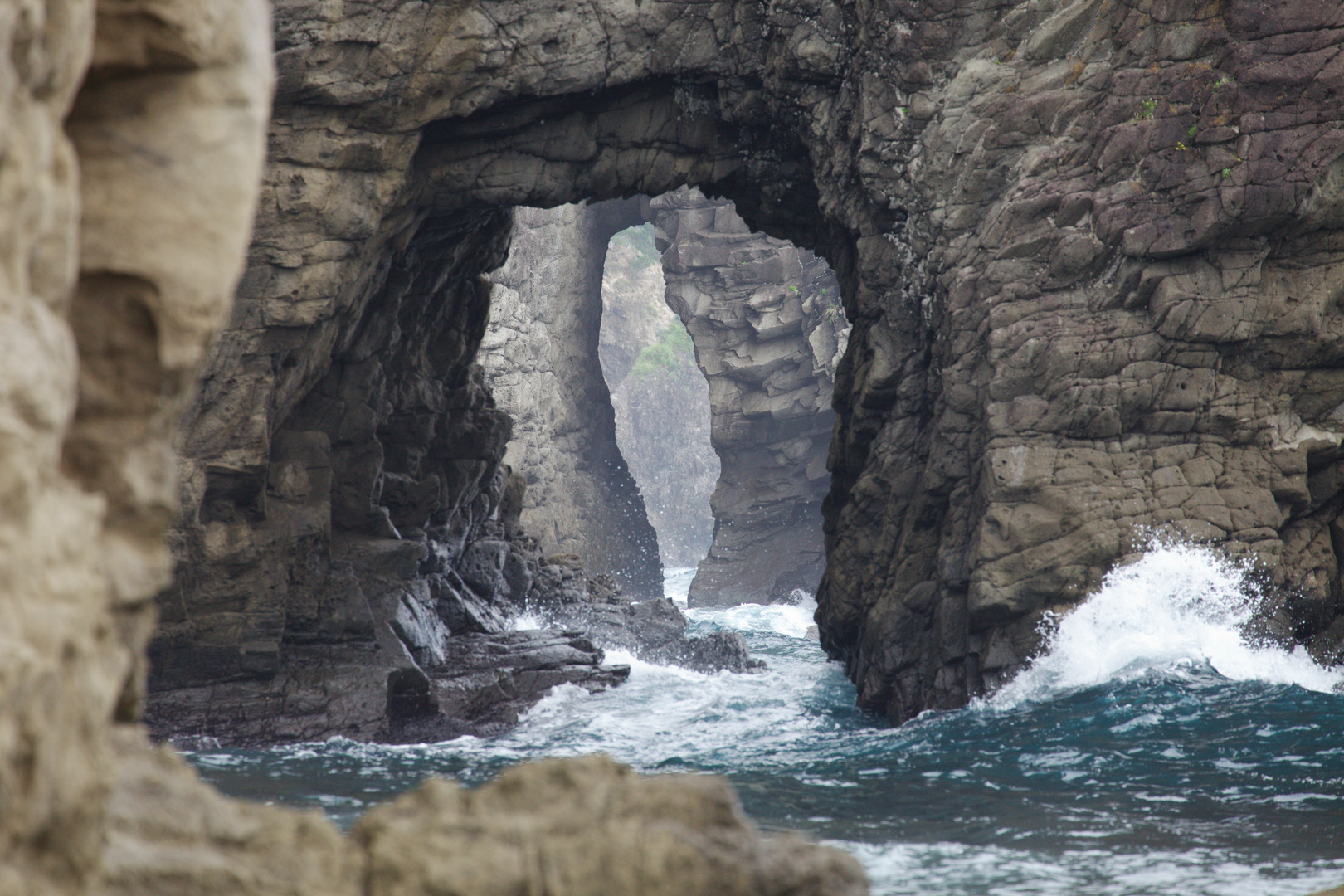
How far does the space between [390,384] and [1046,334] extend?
9982 millimetres

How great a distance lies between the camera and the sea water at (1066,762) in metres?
5.96

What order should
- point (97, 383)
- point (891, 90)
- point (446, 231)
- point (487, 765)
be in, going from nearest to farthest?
point (97, 383) → point (487, 765) → point (891, 90) → point (446, 231)

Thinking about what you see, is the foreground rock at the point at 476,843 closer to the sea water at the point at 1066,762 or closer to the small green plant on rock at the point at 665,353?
the sea water at the point at 1066,762

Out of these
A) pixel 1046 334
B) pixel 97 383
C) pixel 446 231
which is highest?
pixel 446 231

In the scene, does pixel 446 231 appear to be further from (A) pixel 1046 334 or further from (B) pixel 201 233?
(B) pixel 201 233

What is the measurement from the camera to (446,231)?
16.1 meters

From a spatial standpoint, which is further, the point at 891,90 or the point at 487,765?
the point at 891,90

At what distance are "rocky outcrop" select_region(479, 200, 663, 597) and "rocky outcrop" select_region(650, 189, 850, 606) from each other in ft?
8.20

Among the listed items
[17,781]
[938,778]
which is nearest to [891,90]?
[938,778]

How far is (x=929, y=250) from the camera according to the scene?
13.0 metres

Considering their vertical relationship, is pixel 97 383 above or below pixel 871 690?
above

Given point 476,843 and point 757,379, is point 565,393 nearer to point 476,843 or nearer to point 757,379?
point 757,379

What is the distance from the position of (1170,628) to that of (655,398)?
1856 inches

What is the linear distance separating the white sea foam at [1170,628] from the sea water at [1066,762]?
0.05ft
